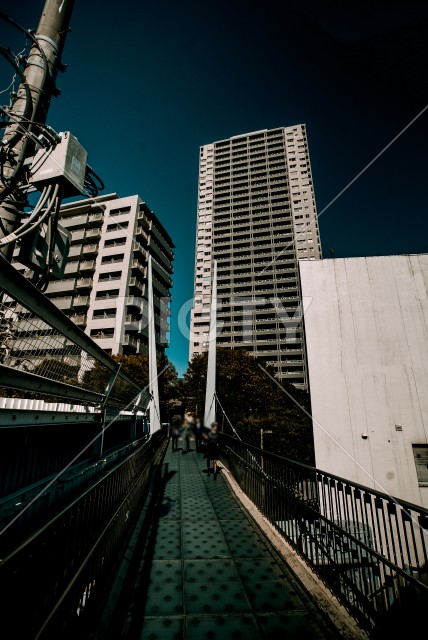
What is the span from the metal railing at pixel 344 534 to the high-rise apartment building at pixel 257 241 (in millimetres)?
60282

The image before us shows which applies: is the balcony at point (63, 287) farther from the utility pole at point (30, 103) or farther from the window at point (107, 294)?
the utility pole at point (30, 103)

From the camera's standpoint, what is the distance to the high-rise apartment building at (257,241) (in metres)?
68.5

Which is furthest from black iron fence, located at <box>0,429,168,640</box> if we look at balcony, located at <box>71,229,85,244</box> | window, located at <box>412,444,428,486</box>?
balcony, located at <box>71,229,85,244</box>

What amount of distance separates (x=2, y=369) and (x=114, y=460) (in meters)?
4.75

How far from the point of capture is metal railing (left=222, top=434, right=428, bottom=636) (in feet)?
7.80

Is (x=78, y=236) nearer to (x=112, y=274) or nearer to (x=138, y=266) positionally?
(x=112, y=274)

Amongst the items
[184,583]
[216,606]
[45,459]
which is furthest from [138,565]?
[45,459]

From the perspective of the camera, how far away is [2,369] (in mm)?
2238

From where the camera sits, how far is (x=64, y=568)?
82.7 inches

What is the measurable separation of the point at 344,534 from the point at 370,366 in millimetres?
8343

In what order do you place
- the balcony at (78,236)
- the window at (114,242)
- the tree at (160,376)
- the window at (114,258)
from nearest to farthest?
the tree at (160,376) → the window at (114,258) → the window at (114,242) → the balcony at (78,236)

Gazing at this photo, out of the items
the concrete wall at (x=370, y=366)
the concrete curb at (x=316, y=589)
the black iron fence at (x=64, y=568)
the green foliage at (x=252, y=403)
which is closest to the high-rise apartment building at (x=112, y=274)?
the green foliage at (x=252, y=403)

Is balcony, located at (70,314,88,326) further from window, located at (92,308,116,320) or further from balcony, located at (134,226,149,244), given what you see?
balcony, located at (134,226,149,244)

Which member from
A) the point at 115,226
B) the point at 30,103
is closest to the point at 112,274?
the point at 115,226
